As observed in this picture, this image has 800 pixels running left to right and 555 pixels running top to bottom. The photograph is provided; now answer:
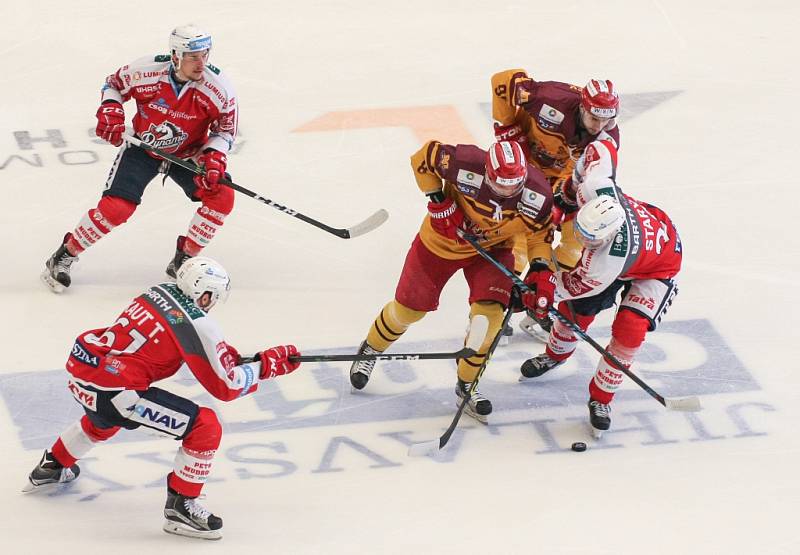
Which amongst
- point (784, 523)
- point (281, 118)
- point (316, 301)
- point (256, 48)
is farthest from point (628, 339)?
point (256, 48)

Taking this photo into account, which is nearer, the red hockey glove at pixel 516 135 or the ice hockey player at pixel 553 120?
the ice hockey player at pixel 553 120

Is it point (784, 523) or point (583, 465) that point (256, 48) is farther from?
point (784, 523)

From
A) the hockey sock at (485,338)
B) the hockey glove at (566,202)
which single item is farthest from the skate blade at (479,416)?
the hockey glove at (566,202)

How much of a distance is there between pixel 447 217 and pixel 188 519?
158 cm

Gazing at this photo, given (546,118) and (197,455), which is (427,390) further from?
(197,455)

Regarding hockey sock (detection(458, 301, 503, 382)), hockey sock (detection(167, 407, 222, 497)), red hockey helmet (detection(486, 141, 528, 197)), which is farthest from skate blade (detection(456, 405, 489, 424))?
hockey sock (detection(167, 407, 222, 497))

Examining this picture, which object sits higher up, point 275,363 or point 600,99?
point 600,99

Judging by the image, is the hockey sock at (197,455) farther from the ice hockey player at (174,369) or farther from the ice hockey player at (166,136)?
the ice hockey player at (166,136)

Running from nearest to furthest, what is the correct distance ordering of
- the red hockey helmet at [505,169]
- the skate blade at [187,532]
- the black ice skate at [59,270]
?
the skate blade at [187,532]
the red hockey helmet at [505,169]
the black ice skate at [59,270]

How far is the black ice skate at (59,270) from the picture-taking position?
6824mm

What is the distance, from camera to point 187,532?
5254 millimetres

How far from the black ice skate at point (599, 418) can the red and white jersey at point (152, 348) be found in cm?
164

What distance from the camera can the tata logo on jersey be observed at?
6.69 metres

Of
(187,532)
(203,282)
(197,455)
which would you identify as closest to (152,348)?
(203,282)
